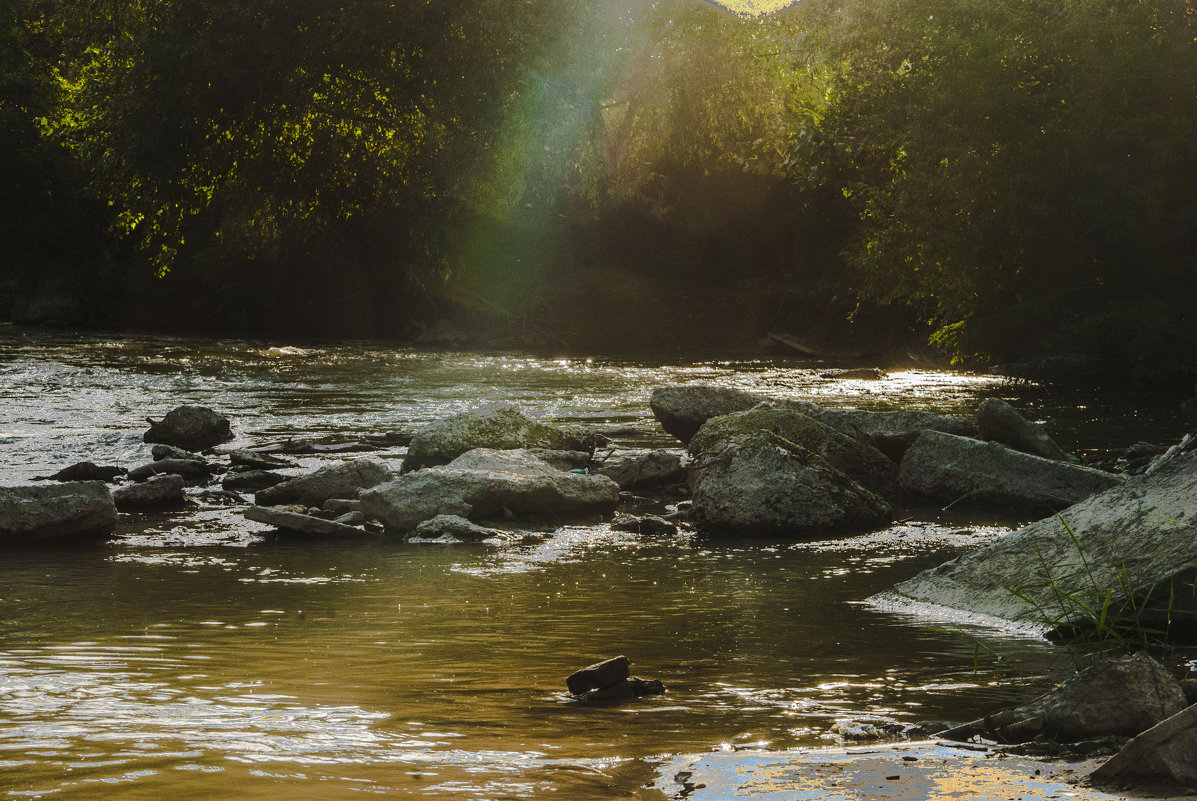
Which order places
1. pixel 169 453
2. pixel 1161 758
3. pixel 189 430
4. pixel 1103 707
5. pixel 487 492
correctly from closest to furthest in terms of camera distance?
pixel 1161 758 → pixel 1103 707 → pixel 487 492 → pixel 169 453 → pixel 189 430

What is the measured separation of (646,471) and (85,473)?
4.37 metres

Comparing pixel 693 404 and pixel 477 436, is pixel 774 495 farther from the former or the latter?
pixel 693 404

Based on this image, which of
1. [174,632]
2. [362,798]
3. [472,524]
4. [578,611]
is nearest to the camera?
[362,798]

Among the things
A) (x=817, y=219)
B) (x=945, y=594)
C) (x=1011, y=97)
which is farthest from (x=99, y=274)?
(x=945, y=594)

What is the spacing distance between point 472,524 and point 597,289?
33837mm

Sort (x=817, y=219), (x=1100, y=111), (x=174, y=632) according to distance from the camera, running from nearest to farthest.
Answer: (x=174, y=632) < (x=1100, y=111) < (x=817, y=219)

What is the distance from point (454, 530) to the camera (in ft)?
27.1

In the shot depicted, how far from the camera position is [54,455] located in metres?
11.8

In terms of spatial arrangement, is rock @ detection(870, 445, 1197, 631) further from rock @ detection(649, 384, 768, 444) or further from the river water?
rock @ detection(649, 384, 768, 444)

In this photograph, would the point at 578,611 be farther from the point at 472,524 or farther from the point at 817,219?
the point at 817,219

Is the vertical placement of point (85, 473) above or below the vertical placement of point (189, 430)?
below

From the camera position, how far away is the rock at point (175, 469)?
1066cm

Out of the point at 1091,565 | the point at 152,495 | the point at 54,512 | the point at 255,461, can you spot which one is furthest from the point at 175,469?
the point at 1091,565

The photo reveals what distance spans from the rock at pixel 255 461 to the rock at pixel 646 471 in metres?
2.79
